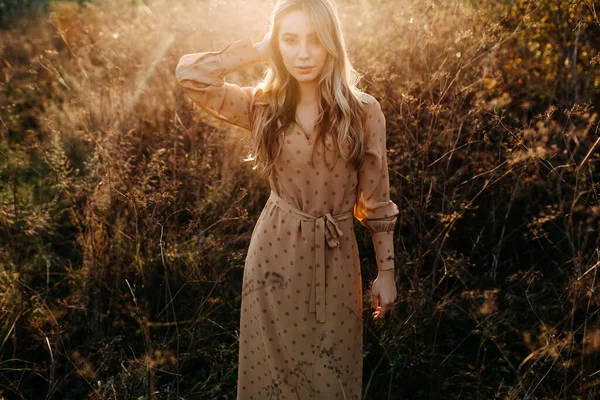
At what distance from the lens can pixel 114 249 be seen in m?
3.14

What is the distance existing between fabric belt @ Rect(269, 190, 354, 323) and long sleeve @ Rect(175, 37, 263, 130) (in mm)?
378

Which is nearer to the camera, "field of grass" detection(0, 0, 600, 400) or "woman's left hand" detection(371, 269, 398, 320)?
"woman's left hand" detection(371, 269, 398, 320)

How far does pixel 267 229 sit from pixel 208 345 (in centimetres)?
114

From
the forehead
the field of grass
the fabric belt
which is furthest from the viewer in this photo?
the field of grass

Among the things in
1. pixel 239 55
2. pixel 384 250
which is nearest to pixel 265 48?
pixel 239 55

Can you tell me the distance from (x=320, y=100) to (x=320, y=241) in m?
0.47

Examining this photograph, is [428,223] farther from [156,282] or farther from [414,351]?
[156,282]

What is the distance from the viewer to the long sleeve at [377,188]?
182 cm

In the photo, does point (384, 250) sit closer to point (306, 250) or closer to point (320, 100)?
point (306, 250)

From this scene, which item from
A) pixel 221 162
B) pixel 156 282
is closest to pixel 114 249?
pixel 156 282

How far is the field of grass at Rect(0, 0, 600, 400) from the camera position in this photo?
2.54 meters

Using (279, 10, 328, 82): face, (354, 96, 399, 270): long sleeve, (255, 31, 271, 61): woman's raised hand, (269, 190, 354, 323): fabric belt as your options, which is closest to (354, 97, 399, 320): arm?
(354, 96, 399, 270): long sleeve

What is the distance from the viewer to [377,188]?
1862 millimetres

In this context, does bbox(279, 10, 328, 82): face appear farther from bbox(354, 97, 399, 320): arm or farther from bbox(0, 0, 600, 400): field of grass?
bbox(0, 0, 600, 400): field of grass
